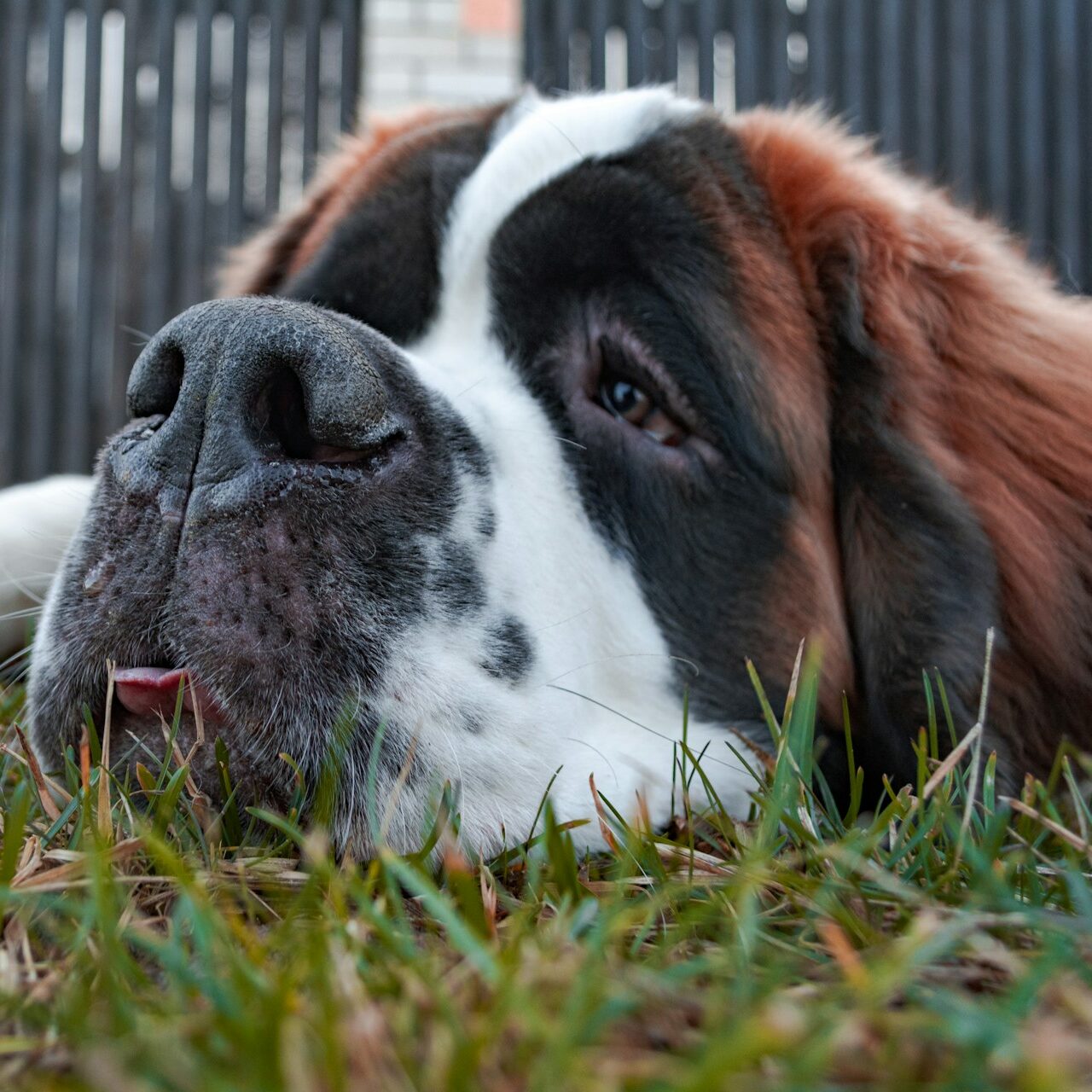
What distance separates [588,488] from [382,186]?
2.33 feet

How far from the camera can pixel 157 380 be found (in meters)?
1.22

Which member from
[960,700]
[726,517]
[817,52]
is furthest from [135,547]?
[817,52]

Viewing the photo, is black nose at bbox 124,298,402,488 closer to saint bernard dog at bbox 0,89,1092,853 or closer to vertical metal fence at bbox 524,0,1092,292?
saint bernard dog at bbox 0,89,1092,853

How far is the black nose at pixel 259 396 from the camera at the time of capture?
3.73 feet

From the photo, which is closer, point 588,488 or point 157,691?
point 157,691

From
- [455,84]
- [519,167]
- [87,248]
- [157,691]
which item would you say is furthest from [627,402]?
[455,84]

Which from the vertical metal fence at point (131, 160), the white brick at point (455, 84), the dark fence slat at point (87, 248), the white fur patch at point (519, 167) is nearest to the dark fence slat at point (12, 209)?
the vertical metal fence at point (131, 160)

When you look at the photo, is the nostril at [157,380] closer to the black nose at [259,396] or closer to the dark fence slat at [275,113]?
the black nose at [259,396]

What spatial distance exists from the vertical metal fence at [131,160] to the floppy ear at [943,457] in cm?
313

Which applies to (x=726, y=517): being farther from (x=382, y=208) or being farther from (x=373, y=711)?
(x=382, y=208)

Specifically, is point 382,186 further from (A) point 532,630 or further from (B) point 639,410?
(A) point 532,630

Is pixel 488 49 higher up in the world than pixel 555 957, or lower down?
higher up

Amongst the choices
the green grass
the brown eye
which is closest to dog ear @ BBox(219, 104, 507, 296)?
the brown eye

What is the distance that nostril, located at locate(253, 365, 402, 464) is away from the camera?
1.16 metres
